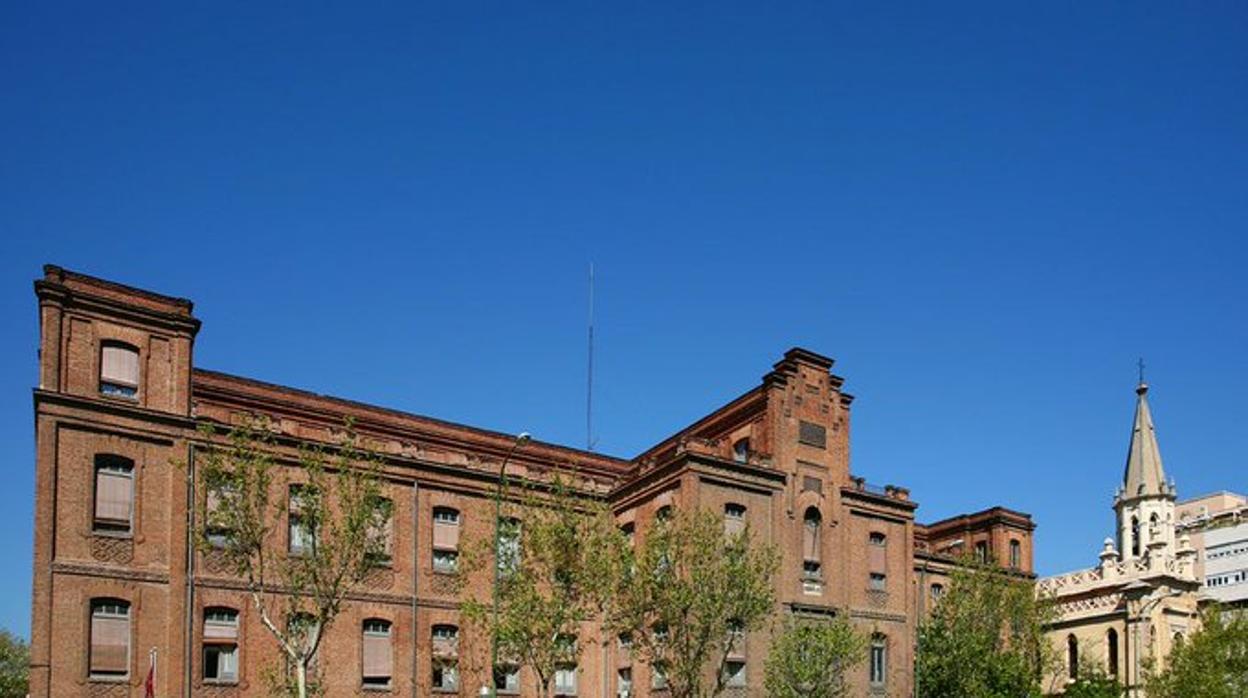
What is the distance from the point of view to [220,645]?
37.6 m

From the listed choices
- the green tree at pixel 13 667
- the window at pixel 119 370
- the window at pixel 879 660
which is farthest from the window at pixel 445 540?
the green tree at pixel 13 667

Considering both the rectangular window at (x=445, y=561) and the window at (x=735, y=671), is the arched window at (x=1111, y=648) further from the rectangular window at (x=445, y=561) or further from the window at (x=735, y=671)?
the rectangular window at (x=445, y=561)

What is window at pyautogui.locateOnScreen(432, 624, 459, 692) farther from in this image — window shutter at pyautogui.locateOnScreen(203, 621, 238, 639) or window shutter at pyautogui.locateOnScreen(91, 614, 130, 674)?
window shutter at pyautogui.locateOnScreen(91, 614, 130, 674)

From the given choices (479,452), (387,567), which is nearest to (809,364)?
(479,452)

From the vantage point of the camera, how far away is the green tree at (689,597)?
1436 inches

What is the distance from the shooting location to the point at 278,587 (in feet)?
128

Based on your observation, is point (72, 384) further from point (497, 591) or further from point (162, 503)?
point (497, 591)

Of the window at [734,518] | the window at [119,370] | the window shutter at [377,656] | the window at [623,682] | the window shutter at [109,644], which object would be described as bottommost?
the window at [623,682]

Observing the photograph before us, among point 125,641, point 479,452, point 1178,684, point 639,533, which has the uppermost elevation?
point 479,452

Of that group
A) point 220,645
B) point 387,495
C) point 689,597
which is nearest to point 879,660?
point 689,597

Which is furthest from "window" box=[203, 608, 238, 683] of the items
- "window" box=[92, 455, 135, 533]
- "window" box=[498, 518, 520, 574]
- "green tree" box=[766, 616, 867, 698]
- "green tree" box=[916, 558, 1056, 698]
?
"green tree" box=[916, 558, 1056, 698]

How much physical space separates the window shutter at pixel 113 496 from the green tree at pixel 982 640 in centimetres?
3258

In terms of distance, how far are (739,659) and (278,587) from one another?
17330mm

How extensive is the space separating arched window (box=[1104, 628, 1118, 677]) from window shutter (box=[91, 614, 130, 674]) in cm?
4801
